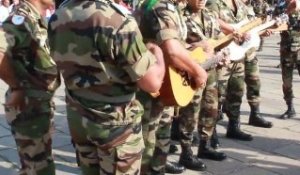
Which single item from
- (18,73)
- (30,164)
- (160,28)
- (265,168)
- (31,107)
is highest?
(160,28)

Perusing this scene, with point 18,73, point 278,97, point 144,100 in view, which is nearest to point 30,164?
point 18,73

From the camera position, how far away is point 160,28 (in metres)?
2.90

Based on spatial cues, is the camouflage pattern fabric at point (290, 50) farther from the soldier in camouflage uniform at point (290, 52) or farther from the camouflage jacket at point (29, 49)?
the camouflage jacket at point (29, 49)

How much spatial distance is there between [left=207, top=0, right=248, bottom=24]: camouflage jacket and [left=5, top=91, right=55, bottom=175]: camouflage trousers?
7.40 feet

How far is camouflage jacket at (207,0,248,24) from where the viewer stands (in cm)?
465

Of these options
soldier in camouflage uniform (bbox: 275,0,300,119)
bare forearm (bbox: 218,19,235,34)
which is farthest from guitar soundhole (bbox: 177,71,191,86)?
soldier in camouflage uniform (bbox: 275,0,300,119)

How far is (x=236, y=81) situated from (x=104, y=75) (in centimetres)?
315

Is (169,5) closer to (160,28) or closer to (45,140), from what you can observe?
(160,28)

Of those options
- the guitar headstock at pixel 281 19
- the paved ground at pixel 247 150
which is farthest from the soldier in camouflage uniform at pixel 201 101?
the guitar headstock at pixel 281 19

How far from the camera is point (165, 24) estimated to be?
290 cm

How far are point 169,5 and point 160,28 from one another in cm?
21

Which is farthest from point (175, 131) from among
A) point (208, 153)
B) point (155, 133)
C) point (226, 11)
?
point (155, 133)

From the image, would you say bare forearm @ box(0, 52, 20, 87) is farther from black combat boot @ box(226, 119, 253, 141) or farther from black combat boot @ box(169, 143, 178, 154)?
black combat boot @ box(226, 119, 253, 141)

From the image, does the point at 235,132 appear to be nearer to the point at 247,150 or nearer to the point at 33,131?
the point at 247,150
